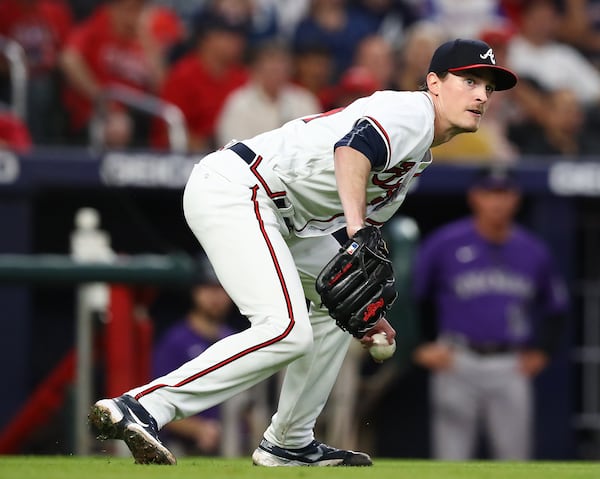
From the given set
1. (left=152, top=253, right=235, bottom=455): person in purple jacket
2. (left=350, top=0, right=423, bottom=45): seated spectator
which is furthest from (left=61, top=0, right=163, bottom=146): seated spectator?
(left=350, top=0, right=423, bottom=45): seated spectator

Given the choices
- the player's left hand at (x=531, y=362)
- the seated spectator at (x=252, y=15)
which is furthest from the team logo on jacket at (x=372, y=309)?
the seated spectator at (x=252, y=15)

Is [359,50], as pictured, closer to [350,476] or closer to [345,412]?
[345,412]

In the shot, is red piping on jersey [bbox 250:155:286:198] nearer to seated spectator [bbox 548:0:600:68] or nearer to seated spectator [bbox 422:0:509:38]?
→ seated spectator [bbox 422:0:509:38]

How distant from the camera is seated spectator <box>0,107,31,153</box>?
27.7ft

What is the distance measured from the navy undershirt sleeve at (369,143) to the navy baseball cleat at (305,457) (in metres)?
1.25

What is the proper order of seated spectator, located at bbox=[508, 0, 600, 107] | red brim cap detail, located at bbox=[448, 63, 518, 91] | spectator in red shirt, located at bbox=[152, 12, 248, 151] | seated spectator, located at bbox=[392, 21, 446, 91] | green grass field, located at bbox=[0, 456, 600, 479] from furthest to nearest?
seated spectator, located at bbox=[508, 0, 600, 107], seated spectator, located at bbox=[392, 21, 446, 91], spectator in red shirt, located at bbox=[152, 12, 248, 151], red brim cap detail, located at bbox=[448, 63, 518, 91], green grass field, located at bbox=[0, 456, 600, 479]

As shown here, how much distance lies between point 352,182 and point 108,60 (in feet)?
17.1

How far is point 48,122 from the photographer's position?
914 centimetres

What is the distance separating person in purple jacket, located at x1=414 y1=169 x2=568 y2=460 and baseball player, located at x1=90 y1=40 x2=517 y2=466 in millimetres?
3097

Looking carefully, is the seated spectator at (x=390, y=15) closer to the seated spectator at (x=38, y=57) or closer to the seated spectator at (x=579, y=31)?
the seated spectator at (x=579, y=31)

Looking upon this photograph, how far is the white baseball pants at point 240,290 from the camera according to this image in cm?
464

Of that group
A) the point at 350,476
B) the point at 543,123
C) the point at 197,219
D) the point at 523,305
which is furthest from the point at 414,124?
the point at 543,123

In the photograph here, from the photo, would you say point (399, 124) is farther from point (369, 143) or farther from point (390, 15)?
point (390, 15)

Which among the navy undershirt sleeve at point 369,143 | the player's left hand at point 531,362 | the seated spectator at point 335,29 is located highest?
the seated spectator at point 335,29
